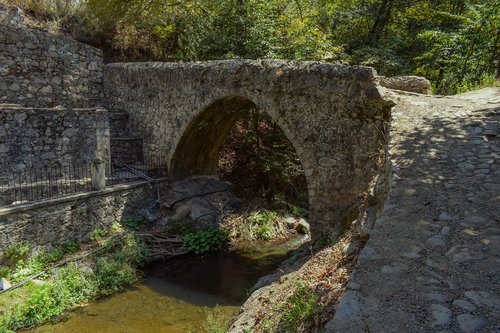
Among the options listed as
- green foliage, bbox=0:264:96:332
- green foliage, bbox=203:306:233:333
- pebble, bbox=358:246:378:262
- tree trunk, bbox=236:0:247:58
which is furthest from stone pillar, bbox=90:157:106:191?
pebble, bbox=358:246:378:262

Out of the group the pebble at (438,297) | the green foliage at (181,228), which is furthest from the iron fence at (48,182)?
the pebble at (438,297)

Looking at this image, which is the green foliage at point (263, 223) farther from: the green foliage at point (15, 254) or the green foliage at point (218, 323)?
the green foliage at point (15, 254)

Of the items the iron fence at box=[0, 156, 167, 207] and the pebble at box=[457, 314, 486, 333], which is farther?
the iron fence at box=[0, 156, 167, 207]

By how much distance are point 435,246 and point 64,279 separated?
6.83 m

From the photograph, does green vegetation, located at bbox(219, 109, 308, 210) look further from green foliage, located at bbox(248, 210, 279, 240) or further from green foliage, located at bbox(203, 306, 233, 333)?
green foliage, located at bbox(203, 306, 233, 333)

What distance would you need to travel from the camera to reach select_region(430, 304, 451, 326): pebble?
2670mm

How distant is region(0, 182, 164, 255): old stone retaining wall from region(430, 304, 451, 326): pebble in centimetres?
747

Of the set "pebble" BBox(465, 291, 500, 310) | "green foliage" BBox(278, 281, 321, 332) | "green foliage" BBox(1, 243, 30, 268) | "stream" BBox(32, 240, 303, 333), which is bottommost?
"stream" BBox(32, 240, 303, 333)

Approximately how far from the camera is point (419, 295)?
294 cm

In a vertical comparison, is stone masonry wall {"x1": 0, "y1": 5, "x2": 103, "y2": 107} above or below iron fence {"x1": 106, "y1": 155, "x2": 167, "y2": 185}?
above

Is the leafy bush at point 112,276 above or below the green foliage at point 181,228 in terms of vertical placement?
below

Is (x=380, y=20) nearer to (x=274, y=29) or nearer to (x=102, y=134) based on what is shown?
(x=274, y=29)

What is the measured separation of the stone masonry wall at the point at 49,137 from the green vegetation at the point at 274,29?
469 cm

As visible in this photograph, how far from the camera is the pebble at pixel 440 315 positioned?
2670 mm
